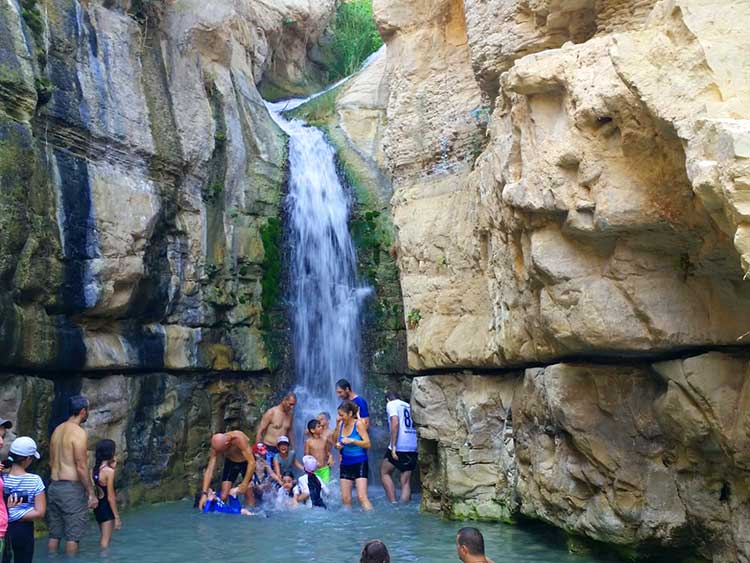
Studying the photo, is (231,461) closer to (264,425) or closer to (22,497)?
(264,425)

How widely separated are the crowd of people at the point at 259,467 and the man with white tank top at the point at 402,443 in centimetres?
1

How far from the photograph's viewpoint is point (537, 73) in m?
7.00

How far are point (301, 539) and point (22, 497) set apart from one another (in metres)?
3.32

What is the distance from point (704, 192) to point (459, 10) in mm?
7867

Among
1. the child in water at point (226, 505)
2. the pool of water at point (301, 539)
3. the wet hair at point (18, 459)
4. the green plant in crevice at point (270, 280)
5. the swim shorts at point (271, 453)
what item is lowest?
the pool of water at point (301, 539)

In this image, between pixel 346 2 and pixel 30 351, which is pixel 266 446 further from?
pixel 346 2

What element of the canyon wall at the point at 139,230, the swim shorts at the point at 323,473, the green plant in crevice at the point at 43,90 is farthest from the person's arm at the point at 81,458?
the green plant in crevice at the point at 43,90

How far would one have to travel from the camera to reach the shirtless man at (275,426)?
11.8 metres

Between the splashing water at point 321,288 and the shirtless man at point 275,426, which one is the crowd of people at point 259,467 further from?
the splashing water at point 321,288

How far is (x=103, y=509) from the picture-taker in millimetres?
8312

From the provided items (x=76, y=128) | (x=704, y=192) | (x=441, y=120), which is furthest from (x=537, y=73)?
(x=76, y=128)

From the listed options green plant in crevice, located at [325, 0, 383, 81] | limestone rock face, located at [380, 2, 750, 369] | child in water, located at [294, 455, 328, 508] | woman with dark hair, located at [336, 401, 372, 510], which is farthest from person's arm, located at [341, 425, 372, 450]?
green plant in crevice, located at [325, 0, 383, 81]

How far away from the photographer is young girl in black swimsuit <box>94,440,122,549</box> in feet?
27.0

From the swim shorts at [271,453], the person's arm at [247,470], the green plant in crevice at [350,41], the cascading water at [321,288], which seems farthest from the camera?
the green plant in crevice at [350,41]
